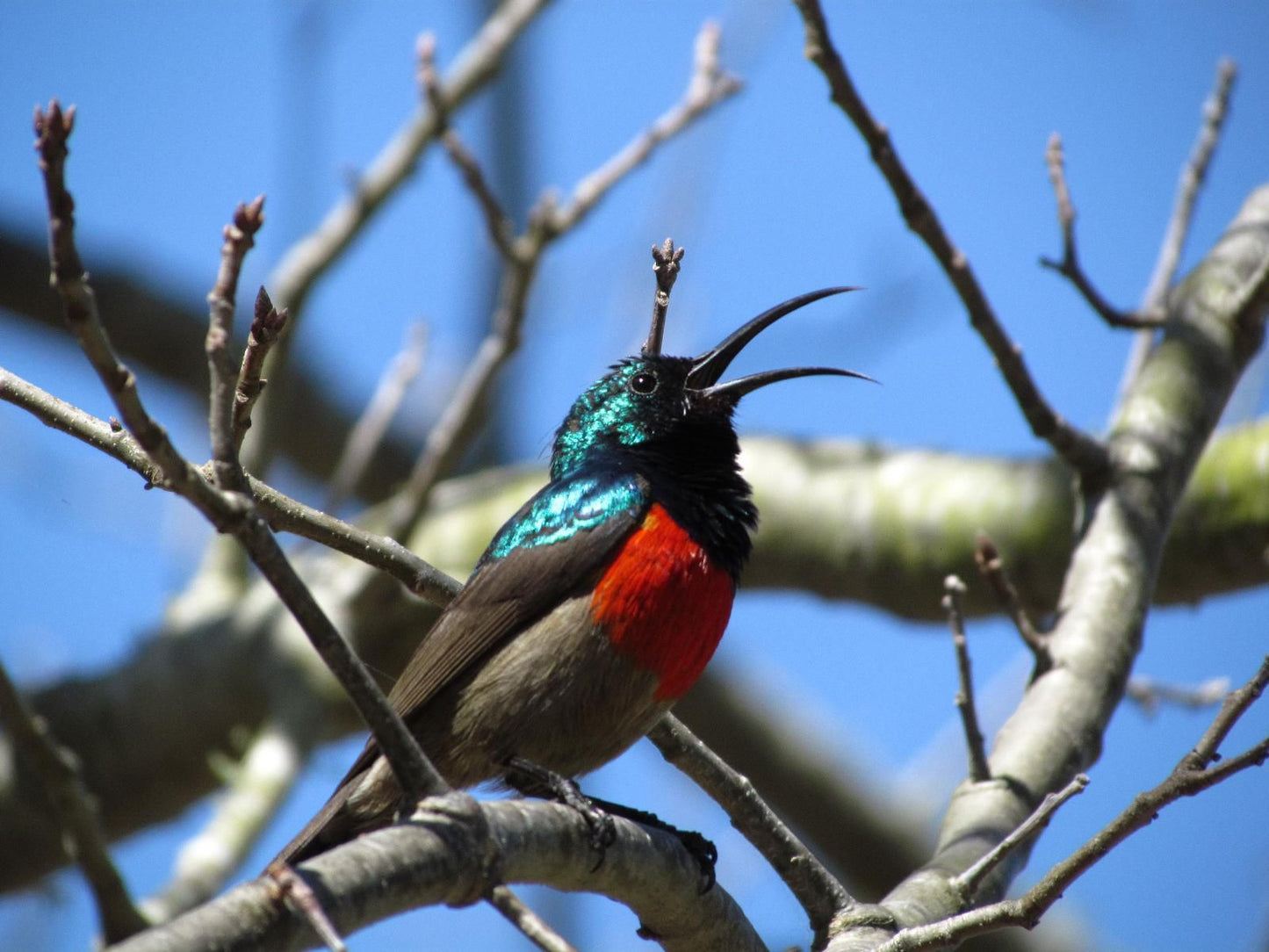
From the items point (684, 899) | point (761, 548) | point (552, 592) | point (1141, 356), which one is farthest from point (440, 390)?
point (684, 899)

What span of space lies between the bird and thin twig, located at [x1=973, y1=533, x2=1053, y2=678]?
0.65 meters

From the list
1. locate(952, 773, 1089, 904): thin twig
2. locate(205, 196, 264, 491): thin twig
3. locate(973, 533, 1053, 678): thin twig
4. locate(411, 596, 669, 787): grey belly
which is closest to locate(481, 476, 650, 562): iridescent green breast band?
locate(411, 596, 669, 787): grey belly

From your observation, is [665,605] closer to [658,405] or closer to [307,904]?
[658,405]

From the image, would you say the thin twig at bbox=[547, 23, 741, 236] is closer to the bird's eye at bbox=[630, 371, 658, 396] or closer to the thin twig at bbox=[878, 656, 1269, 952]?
the bird's eye at bbox=[630, 371, 658, 396]

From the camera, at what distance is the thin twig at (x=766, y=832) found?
3107 millimetres

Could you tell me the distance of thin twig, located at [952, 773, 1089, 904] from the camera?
2614mm

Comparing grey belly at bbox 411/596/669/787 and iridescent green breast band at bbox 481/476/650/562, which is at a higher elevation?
iridescent green breast band at bbox 481/476/650/562

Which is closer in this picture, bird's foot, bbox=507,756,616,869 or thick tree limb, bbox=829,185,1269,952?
bird's foot, bbox=507,756,616,869

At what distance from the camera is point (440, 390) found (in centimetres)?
1116

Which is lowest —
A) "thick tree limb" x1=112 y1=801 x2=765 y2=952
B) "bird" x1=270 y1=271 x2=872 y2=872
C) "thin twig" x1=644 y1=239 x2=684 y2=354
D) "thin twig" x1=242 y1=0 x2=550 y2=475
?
"thick tree limb" x1=112 y1=801 x2=765 y2=952

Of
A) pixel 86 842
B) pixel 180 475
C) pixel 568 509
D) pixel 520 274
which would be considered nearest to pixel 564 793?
pixel 568 509

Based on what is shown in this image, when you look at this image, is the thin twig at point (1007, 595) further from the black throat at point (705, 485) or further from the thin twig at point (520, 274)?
the thin twig at point (520, 274)

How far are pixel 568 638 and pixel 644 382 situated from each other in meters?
1.11

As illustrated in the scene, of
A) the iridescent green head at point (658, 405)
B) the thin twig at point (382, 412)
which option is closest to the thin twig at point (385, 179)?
the thin twig at point (382, 412)
